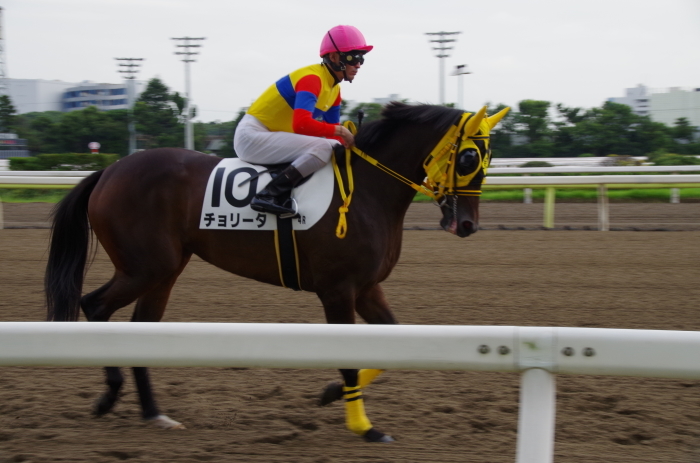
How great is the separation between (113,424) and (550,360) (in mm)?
2440

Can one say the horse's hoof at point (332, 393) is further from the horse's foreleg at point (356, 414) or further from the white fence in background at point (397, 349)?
the white fence in background at point (397, 349)

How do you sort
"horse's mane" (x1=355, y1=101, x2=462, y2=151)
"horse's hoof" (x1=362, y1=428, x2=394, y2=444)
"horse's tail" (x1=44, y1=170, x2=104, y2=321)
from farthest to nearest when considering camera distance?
1. "horse's tail" (x1=44, y1=170, x2=104, y2=321)
2. "horse's mane" (x1=355, y1=101, x2=462, y2=151)
3. "horse's hoof" (x1=362, y1=428, x2=394, y2=444)

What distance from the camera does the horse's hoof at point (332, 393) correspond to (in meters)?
3.69

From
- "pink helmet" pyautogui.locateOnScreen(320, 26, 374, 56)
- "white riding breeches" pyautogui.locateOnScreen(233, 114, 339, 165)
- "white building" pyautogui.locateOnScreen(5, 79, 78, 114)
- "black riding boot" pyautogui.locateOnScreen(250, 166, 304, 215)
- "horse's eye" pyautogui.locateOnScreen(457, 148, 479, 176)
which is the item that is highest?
"white building" pyautogui.locateOnScreen(5, 79, 78, 114)

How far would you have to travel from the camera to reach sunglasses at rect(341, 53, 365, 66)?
3.86 meters

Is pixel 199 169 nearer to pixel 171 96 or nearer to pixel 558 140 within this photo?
pixel 558 140

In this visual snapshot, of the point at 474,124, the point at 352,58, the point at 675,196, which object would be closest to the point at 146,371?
the point at 352,58

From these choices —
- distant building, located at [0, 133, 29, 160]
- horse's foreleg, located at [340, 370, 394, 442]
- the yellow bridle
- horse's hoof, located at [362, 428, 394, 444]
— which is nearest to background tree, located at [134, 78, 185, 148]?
distant building, located at [0, 133, 29, 160]

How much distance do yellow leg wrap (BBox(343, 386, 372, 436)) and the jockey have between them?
1.02 meters

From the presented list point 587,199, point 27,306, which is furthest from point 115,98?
point 27,306

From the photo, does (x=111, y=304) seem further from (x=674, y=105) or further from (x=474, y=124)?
(x=674, y=105)

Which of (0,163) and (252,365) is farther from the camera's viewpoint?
(0,163)

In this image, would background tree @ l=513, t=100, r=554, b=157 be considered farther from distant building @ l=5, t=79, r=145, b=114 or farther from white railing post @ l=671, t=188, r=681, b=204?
distant building @ l=5, t=79, r=145, b=114

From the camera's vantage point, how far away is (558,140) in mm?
27406
